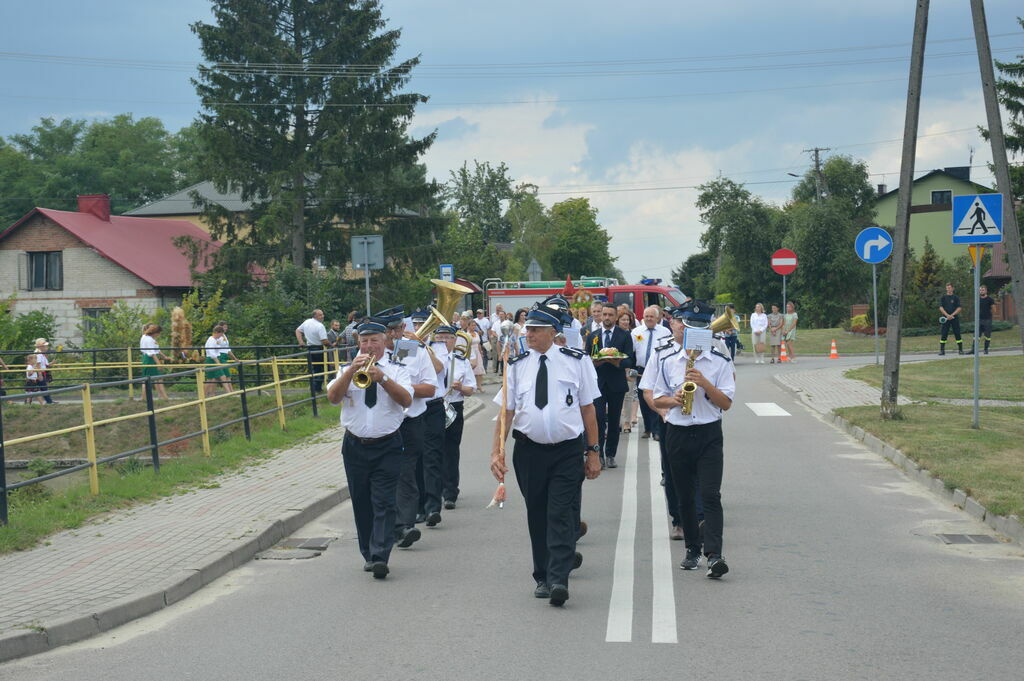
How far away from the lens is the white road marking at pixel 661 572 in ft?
21.1

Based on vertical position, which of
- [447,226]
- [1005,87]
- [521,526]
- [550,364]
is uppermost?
[1005,87]

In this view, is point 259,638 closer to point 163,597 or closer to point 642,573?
point 163,597

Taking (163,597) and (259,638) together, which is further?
(163,597)

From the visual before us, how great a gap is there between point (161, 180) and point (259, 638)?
253 ft

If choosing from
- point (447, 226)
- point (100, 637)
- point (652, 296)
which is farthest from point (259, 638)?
point (447, 226)

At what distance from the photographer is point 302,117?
42469mm

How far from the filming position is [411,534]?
913 cm

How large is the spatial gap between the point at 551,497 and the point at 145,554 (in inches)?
134

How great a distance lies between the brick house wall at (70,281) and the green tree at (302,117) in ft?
20.8

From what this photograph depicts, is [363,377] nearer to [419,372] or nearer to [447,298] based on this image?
[419,372]

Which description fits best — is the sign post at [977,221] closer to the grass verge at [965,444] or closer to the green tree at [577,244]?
the grass verge at [965,444]

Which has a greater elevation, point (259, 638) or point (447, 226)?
point (447, 226)

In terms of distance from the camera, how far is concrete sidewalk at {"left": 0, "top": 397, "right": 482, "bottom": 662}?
6.75 metres

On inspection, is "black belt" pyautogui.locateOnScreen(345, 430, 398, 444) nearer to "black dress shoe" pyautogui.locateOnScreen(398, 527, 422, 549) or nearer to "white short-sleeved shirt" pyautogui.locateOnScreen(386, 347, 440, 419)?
"white short-sleeved shirt" pyautogui.locateOnScreen(386, 347, 440, 419)
